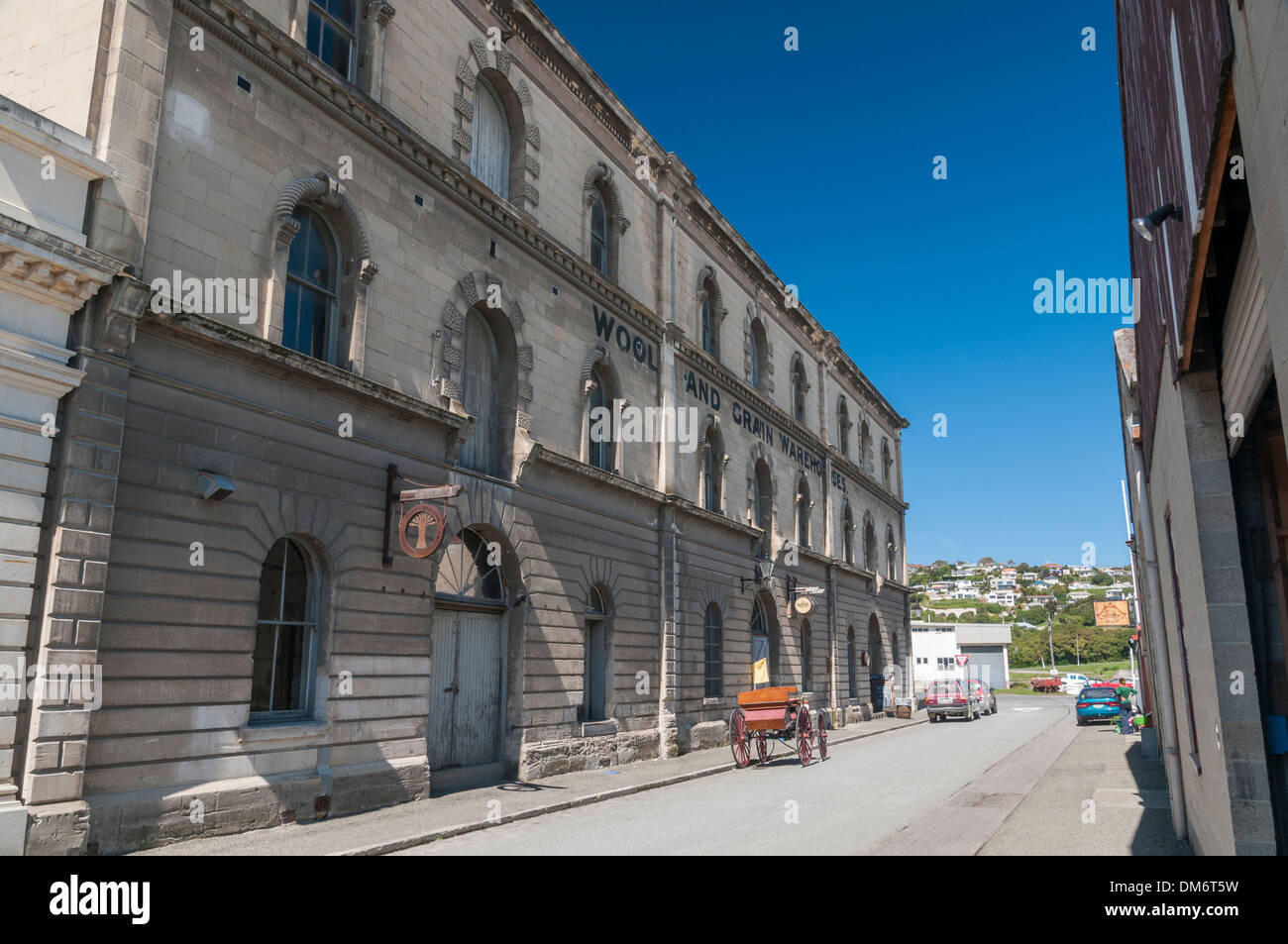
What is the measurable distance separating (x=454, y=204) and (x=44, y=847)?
→ 38.4ft

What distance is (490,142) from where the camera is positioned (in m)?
18.4

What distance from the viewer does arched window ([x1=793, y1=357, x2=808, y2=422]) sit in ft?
115

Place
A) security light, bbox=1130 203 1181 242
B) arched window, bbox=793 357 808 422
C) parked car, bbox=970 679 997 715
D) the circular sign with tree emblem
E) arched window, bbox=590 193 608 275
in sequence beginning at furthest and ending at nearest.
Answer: parked car, bbox=970 679 997 715 < arched window, bbox=793 357 808 422 < arched window, bbox=590 193 608 275 < the circular sign with tree emblem < security light, bbox=1130 203 1181 242

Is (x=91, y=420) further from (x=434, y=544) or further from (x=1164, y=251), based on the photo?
(x=1164, y=251)

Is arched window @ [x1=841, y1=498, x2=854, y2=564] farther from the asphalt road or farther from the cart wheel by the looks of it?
the cart wheel

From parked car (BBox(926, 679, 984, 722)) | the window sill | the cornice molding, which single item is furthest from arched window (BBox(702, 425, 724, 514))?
the cornice molding

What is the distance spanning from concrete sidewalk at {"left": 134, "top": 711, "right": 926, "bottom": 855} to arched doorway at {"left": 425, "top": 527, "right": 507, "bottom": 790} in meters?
0.70

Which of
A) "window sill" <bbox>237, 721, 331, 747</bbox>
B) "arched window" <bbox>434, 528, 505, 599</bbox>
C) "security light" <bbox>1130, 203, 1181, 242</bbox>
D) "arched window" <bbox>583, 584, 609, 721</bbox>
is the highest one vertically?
"security light" <bbox>1130, 203, 1181, 242</bbox>

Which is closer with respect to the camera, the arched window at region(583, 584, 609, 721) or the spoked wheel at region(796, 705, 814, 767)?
the arched window at region(583, 584, 609, 721)

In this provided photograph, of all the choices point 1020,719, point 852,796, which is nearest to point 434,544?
point 852,796

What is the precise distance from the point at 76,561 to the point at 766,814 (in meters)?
9.52

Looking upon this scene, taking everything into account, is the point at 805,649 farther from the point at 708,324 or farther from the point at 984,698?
the point at 984,698

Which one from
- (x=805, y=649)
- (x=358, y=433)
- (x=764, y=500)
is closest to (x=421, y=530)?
(x=358, y=433)

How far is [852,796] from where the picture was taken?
14984 mm
